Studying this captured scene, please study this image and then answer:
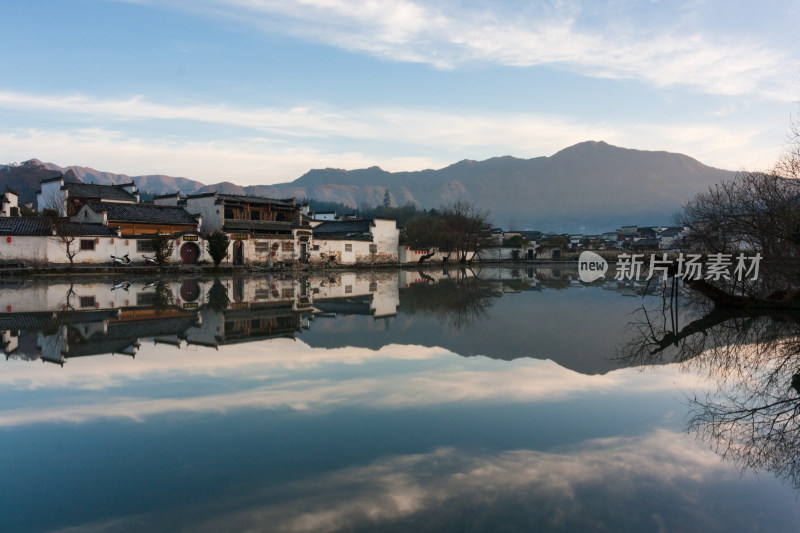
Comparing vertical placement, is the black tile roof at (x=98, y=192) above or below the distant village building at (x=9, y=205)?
above

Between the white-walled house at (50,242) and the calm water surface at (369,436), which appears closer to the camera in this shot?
the calm water surface at (369,436)

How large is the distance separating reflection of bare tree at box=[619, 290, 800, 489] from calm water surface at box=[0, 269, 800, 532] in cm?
9

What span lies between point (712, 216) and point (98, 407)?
1665cm

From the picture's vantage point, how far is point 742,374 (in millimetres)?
7801

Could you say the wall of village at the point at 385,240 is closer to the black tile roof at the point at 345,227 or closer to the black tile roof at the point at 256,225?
the black tile roof at the point at 345,227

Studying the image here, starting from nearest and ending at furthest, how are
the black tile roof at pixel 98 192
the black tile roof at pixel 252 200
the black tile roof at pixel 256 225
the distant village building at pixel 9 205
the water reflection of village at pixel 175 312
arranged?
the water reflection of village at pixel 175 312
the distant village building at pixel 9 205
the black tile roof at pixel 256 225
the black tile roof at pixel 98 192
the black tile roof at pixel 252 200

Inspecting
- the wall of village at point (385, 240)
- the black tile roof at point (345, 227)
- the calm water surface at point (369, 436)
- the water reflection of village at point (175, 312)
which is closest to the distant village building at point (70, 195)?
the water reflection of village at point (175, 312)

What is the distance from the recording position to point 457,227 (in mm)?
57156

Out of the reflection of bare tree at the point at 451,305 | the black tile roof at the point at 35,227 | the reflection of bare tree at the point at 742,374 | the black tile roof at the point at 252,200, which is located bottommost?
the reflection of bare tree at the point at 451,305

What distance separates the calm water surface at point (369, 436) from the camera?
144 inches

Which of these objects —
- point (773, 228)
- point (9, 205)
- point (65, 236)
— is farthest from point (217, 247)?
point (773, 228)

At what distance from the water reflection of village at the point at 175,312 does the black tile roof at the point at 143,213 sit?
1098 cm

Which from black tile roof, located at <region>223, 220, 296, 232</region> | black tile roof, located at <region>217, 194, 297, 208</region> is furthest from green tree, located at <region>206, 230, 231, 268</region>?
black tile roof, located at <region>217, 194, 297, 208</region>

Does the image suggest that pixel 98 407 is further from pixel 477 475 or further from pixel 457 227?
pixel 457 227
